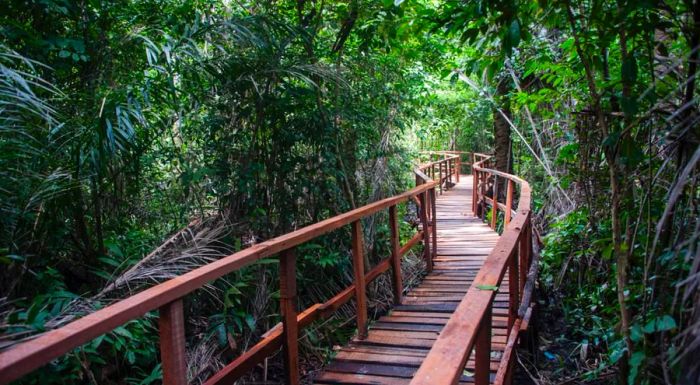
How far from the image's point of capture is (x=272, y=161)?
455 cm

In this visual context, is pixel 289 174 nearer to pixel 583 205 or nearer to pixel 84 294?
pixel 84 294

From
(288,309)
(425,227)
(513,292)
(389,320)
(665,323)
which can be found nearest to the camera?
(665,323)

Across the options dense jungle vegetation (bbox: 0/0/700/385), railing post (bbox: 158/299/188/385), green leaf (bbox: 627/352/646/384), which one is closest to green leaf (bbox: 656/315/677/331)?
dense jungle vegetation (bbox: 0/0/700/385)

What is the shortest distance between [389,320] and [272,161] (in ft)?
5.75

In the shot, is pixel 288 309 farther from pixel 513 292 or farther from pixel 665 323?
pixel 665 323

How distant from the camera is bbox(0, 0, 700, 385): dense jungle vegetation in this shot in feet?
7.79

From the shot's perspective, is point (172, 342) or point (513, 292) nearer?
point (172, 342)

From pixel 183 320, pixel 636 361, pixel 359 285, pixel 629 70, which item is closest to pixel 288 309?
pixel 183 320

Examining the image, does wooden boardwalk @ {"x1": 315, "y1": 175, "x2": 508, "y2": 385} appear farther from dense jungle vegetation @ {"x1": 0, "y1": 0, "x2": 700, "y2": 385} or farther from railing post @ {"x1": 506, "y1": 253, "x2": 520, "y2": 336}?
dense jungle vegetation @ {"x1": 0, "y1": 0, "x2": 700, "y2": 385}

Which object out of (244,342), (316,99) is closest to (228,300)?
(244,342)

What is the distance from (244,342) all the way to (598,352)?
300 centimetres

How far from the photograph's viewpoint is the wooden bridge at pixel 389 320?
1.29 meters

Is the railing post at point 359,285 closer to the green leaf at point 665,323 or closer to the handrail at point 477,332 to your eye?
the handrail at point 477,332

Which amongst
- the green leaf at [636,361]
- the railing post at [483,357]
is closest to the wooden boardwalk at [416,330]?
the railing post at [483,357]
